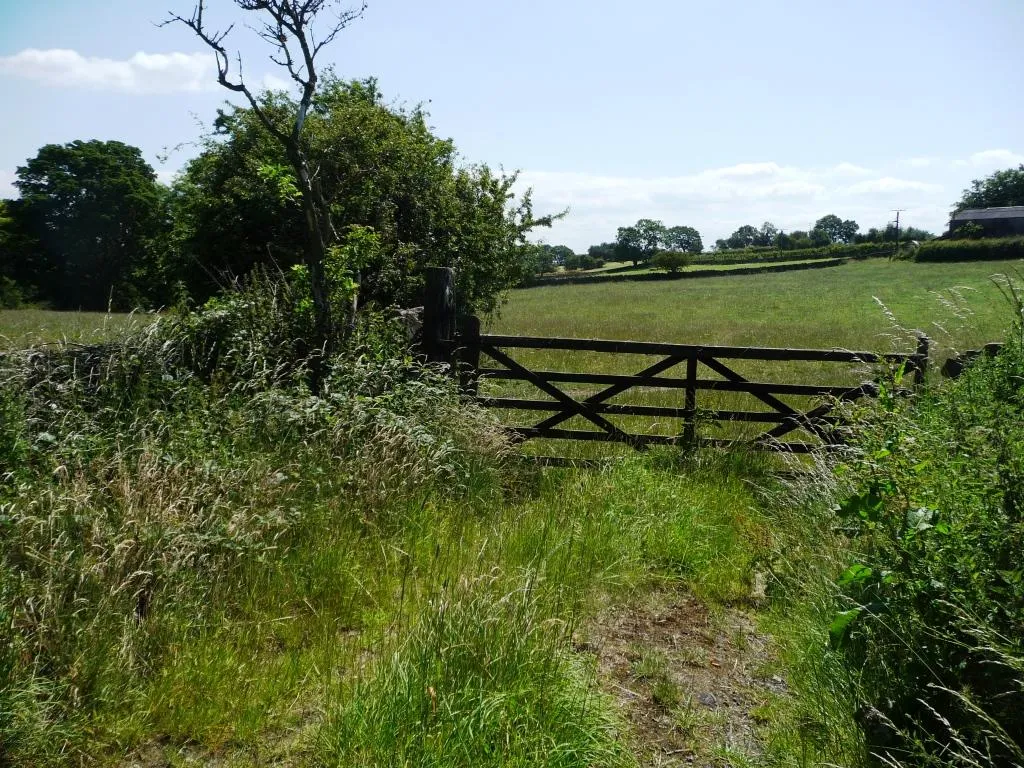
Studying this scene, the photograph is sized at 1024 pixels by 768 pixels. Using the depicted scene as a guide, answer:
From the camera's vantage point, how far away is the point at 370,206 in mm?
12195

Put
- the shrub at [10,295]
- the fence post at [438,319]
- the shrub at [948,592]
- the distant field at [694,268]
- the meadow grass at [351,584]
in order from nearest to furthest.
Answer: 1. the shrub at [948,592]
2. the meadow grass at [351,584]
3. the fence post at [438,319]
4. the shrub at [10,295]
5. the distant field at [694,268]

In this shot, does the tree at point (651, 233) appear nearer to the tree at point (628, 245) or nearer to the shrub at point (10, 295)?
the tree at point (628, 245)

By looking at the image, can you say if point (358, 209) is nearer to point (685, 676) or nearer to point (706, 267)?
point (685, 676)

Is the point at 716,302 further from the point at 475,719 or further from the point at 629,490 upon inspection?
the point at 475,719

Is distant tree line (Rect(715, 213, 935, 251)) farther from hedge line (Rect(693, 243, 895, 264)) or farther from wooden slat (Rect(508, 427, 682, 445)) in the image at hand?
wooden slat (Rect(508, 427, 682, 445))

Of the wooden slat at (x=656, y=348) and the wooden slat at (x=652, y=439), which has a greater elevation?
the wooden slat at (x=656, y=348)

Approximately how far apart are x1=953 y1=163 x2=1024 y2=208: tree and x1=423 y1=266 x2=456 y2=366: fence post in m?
97.3

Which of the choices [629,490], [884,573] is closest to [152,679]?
[884,573]

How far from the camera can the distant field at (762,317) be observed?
10.5 metres

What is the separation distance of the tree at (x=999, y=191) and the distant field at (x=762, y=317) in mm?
38659

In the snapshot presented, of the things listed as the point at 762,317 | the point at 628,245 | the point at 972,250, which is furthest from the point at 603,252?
the point at 762,317

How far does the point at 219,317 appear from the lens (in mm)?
7184

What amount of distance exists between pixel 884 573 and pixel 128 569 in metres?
3.71

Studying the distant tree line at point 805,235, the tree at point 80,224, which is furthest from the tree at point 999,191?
the tree at point 80,224
